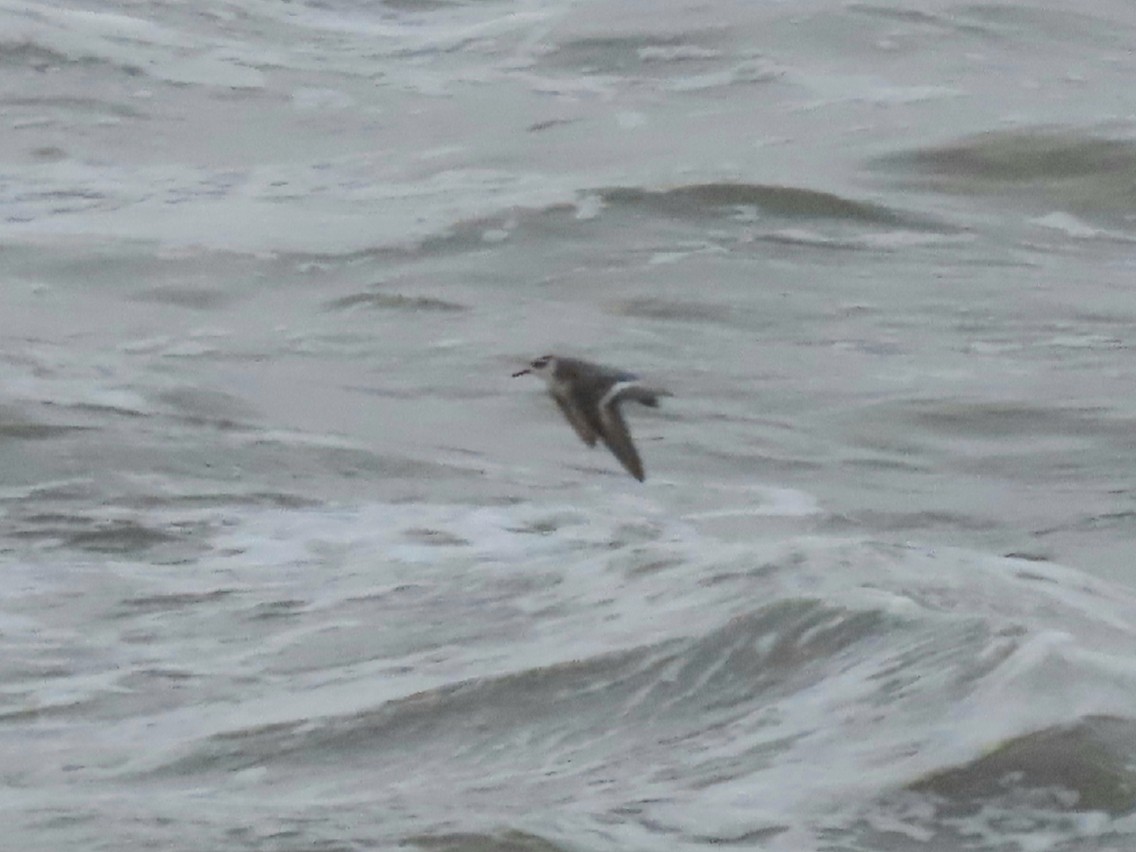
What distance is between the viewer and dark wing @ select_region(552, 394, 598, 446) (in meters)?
4.49

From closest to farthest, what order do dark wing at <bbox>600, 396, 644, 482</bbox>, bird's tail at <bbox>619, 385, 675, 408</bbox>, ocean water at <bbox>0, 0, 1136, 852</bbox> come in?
bird's tail at <bbox>619, 385, 675, 408</bbox> < dark wing at <bbox>600, 396, 644, 482</bbox> < ocean water at <bbox>0, 0, 1136, 852</bbox>

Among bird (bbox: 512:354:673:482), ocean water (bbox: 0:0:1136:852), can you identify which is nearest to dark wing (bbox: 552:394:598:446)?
bird (bbox: 512:354:673:482)

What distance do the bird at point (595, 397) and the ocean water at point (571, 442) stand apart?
2.25 ft

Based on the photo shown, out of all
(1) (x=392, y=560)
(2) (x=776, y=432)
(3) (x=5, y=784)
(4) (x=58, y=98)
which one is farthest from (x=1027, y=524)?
(4) (x=58, y=98)

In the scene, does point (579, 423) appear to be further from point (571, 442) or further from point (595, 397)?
point (571, 442)

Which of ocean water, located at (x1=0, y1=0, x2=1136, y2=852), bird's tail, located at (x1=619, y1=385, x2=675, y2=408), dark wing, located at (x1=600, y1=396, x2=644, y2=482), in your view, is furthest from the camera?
ocean water, located at (x1=0, y1=0, x2=1136, y2=852)

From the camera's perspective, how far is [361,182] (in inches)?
429

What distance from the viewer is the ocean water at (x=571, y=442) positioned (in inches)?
194

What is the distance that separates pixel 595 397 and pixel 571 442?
9.75 feet

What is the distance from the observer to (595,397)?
455 centimetres

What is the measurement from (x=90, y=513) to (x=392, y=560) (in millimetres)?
831

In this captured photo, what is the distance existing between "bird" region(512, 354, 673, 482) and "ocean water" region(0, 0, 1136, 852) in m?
0.69

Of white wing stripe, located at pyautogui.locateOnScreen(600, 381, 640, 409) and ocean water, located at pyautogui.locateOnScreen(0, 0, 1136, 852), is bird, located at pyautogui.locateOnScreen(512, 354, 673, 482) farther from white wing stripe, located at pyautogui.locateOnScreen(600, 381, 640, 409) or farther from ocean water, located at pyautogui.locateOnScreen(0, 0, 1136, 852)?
ocean water, located at pyautogui.locateOnScreen(0, 0, 1136, 852)

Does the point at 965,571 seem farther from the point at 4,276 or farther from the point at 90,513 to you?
the point at 4,276
